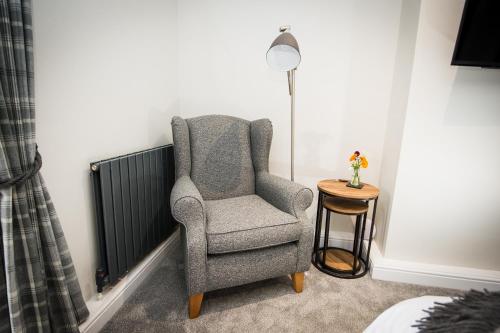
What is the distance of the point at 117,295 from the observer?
1343 millimetres

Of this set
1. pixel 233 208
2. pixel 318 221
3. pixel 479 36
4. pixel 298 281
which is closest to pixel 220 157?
pixel 233 208

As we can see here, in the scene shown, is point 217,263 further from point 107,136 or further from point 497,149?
point 497,149

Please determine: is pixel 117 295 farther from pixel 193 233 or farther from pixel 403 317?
pixel 403 317

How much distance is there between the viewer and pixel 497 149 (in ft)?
4.89

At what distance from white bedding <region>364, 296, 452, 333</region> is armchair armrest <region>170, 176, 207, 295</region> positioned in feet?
2.73

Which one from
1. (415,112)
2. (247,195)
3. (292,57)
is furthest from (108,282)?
(415,112)

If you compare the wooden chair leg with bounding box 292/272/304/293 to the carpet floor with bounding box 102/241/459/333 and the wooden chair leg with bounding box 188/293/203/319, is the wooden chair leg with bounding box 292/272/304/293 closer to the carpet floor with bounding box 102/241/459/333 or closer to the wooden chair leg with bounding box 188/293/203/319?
the carpet floor with bounding box 102/241/459/333

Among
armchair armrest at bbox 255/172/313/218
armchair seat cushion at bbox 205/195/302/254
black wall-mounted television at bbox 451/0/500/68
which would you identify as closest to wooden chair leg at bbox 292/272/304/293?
armchair seat cushion at bbox 205/195/302/254

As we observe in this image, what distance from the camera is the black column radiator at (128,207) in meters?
1.24

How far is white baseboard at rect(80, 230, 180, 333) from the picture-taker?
1.19m

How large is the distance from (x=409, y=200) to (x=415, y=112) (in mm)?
541

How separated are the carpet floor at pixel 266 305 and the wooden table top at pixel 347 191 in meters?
0.57

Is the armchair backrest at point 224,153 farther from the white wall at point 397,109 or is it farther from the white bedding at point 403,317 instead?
the white bedding at point 403,317

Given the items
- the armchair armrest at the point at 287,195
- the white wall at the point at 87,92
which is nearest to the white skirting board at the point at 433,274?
the armchair armrest at the point at 287,195
